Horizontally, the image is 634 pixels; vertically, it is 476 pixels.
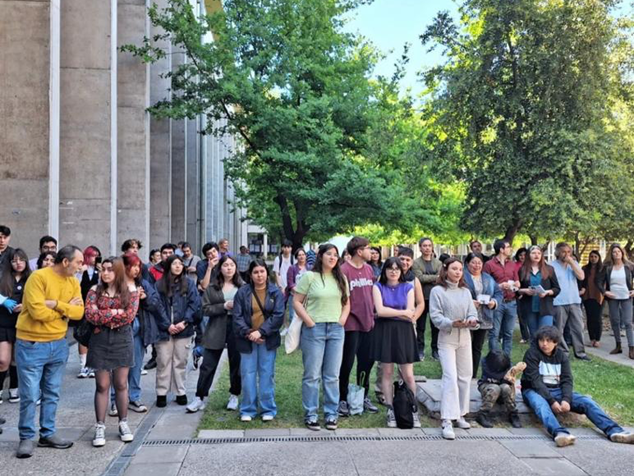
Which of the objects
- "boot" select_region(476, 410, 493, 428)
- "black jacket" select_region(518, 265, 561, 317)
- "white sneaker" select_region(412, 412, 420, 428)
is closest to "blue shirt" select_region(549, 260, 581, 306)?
"black jacket" select_region(518, 265, 561, 317)

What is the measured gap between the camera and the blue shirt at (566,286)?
32.4 ft

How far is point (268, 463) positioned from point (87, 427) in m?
2.21

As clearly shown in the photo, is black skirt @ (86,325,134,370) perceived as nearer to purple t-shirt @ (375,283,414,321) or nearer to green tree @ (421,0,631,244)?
purple t-shirt @ (375,283,414,321)

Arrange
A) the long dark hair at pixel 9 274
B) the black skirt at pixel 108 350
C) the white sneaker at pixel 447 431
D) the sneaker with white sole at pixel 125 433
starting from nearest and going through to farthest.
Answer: the black skirt at pixel 108 350
the sneaker with white sole at pixel 125 433
the white sneaker at pixel 447 431
the long dark hair at pixel 9 274

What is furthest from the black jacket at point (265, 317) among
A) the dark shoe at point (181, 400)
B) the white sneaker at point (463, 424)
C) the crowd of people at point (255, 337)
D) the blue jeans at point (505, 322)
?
the blue jeans at point (505, 322)

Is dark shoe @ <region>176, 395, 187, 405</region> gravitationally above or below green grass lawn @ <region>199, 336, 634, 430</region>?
above

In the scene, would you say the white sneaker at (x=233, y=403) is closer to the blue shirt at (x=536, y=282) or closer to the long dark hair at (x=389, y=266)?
the long dark hair at (x=389, y=266)

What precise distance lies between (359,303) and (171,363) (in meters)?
2.37

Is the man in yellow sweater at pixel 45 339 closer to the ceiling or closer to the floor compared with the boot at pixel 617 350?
closer to the ceiling

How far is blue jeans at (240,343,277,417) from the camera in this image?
6.29 meters

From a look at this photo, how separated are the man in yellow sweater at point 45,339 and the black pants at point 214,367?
1658 millimetres

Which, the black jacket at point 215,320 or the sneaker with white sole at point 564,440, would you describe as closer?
the sneaker with white sole at point 564,440

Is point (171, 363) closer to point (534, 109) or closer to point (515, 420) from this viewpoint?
point (515, 420)

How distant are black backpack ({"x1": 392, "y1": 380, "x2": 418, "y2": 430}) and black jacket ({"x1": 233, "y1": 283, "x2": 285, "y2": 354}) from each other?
4.65ft
